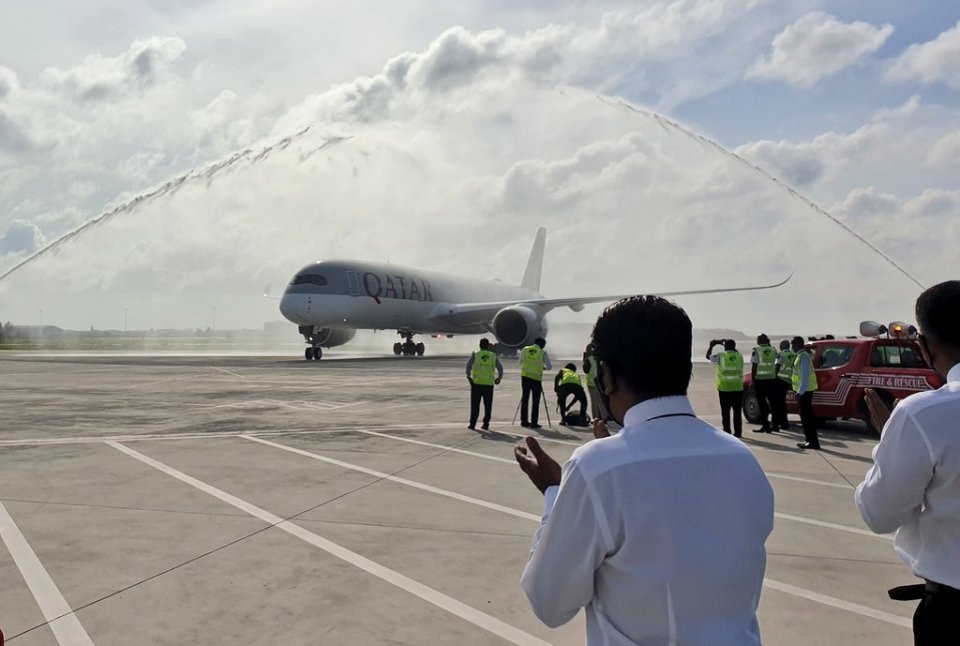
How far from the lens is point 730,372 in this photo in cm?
1267

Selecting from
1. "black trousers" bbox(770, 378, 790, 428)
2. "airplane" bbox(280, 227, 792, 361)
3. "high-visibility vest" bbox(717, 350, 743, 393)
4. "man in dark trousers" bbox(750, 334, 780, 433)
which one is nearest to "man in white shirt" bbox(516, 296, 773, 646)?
"high-visibility vest" bbox(717, 350, 743, 393)

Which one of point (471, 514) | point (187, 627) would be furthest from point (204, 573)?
point (471, 514)

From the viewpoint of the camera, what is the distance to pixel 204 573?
17.3 ft

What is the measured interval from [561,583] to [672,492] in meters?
0.34

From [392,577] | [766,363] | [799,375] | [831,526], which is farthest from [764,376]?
[392,577]

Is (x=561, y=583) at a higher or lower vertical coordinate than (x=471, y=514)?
higher

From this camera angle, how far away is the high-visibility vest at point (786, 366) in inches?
532

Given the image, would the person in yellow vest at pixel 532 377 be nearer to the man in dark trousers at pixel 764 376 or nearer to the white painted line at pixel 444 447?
the white painted line at pixel 444 447

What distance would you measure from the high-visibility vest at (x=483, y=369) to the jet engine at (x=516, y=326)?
21691 millimetres

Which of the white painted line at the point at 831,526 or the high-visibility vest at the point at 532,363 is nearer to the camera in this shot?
the white painted line at the point at 831,526

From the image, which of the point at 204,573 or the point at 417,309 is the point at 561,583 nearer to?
the point at 204,573

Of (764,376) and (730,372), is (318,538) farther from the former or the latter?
(764,376)

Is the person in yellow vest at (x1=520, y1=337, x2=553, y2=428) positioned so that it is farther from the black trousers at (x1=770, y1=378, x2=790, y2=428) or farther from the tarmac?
the black trousers at (x1=770, y1=378, x2=790, y2=428)

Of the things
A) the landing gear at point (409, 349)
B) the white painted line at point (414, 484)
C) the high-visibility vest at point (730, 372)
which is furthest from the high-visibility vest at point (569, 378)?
the landing gear at point (409, 349)
